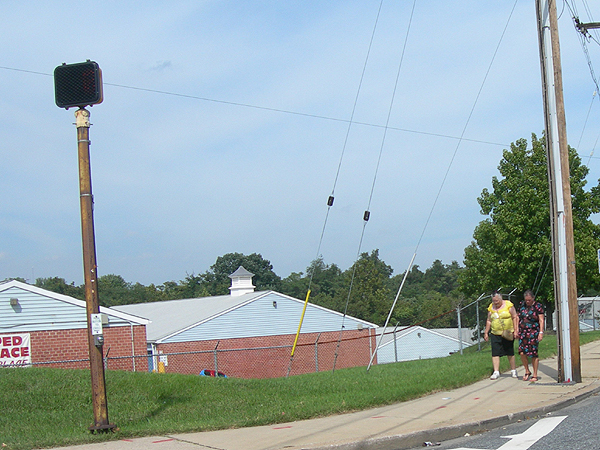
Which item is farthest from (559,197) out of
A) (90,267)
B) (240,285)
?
(240,285)

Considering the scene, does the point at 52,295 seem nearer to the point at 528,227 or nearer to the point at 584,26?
the point at 584,26

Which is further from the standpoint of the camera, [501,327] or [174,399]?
[501,327]

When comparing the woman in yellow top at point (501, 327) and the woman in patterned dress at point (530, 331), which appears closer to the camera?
the woman in patterned dress at point (530, 331)

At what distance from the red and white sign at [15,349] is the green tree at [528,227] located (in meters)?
22.1

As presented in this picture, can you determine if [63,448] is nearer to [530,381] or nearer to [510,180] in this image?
[530,381]

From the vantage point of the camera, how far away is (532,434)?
7.64 m

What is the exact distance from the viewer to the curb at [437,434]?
23.8 feet

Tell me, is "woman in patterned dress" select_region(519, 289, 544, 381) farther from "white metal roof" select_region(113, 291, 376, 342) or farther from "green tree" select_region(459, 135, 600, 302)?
"white metal roof" select_region(113, 291, 376, 342)

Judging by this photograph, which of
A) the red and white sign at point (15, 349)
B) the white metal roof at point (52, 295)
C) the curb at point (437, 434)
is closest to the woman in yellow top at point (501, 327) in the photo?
the curb at point (437, 434)

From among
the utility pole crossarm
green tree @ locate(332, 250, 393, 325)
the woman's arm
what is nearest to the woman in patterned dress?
the woman's arm

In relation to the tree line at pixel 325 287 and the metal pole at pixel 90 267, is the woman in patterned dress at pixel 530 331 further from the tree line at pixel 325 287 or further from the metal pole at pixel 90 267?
the tree line at pixel 325 287

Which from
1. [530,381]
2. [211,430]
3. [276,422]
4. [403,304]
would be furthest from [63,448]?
[403,304]

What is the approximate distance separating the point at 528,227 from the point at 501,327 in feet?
71.5

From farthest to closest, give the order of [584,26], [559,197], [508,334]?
[584,26]
[508,334]
[559,197]
